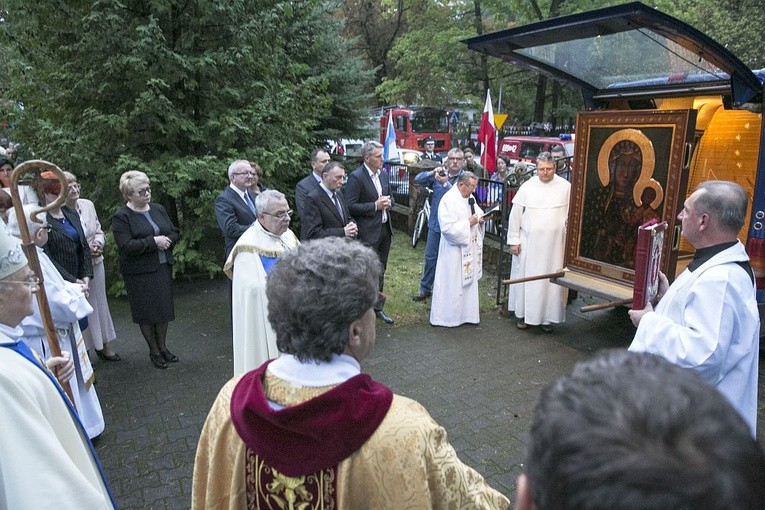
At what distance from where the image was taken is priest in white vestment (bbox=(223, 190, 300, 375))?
3.81m

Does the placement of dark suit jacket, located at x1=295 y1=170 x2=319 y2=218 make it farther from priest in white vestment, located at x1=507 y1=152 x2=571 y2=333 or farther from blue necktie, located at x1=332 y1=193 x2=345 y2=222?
priest in white vestment, located at x1=507 y1=152 x2=571 y2=333

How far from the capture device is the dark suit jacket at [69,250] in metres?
4.66

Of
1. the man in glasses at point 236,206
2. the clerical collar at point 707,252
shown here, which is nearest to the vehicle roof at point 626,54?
the clerical collar at point 707,252

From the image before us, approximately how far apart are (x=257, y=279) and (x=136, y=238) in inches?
70.3

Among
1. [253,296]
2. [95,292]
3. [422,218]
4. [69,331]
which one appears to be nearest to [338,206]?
[253,296]

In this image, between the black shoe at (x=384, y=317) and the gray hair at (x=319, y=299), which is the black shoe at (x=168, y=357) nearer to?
the black shoe at (x=384, y=317)

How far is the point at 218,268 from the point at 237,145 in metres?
1.97

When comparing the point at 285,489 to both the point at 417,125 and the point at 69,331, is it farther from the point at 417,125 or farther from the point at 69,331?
the point at 417,125

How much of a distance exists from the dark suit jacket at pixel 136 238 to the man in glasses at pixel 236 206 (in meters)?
0.55

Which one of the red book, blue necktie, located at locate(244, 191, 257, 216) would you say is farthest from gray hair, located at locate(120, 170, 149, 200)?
the red book

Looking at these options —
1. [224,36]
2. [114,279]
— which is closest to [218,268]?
[114,279]

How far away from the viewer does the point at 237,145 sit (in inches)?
335

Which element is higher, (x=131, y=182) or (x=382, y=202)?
(x=131, y=182)

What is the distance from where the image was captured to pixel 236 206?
5520 mm
